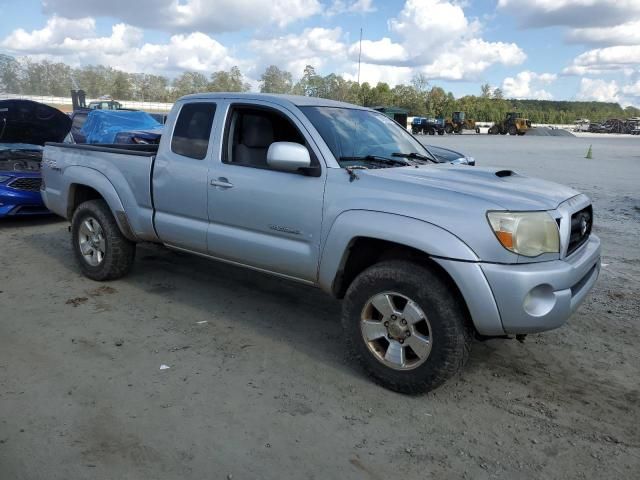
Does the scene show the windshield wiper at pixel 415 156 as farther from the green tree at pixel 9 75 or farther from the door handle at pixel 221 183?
the green tree at pixel 9 75

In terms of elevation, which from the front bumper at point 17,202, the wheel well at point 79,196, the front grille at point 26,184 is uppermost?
the wheel well at point 79,196

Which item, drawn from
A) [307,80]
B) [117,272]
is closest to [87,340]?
[117,272]

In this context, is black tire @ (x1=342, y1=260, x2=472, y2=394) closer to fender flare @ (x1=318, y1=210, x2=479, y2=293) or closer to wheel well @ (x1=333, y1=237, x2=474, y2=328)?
wheel well @ (x1=333, y1=237, x2=474, y2=328)

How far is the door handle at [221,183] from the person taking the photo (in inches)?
167

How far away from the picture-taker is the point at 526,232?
3.14 metres

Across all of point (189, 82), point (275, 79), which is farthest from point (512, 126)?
point (189, 82)

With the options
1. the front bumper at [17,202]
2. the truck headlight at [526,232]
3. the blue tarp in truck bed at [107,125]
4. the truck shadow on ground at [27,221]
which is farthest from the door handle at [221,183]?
the blue tarp in truck bed at [107,125]

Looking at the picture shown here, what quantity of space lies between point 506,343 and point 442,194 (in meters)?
1.65

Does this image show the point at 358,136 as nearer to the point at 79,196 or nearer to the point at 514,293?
the point at 514,293

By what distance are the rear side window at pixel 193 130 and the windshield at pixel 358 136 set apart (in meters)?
0.92

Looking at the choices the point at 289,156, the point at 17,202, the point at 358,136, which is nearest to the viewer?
the point at 289,156

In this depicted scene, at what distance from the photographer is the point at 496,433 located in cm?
309

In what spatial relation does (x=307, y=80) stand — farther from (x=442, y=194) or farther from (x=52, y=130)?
(x=442, y=194)

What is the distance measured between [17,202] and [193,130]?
4.66 meters
